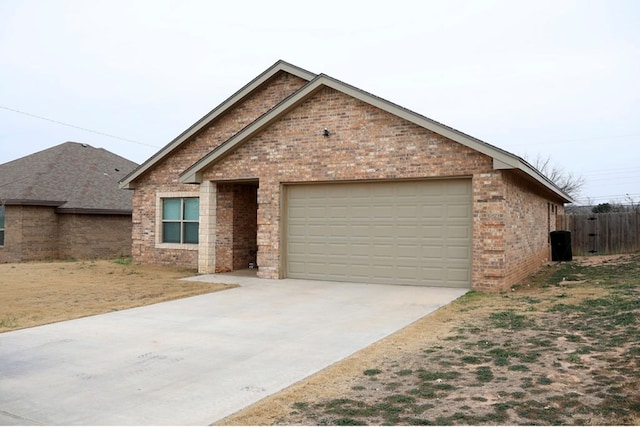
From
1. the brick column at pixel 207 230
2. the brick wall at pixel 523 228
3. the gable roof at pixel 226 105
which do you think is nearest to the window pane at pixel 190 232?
the brick column at pixel 207 230

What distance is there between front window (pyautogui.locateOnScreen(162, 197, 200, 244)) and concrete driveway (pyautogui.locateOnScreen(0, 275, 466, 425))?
258 inches

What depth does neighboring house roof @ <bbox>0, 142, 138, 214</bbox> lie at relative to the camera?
24062mm

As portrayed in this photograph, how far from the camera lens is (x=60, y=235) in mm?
24594

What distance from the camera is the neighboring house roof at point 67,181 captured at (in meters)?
24.1

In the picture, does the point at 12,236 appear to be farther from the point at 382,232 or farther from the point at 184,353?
the point at 184,353

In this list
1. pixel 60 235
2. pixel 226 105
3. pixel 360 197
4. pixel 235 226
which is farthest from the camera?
pixel 60 235

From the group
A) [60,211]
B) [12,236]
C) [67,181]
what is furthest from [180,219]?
[67,181]

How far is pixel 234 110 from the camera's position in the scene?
18703 millimetres

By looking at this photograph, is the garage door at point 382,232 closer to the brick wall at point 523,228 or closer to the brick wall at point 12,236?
the brick wall at point 523,228

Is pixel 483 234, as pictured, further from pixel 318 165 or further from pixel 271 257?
pixel 271 257

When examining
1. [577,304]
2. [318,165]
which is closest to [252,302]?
[318,165]

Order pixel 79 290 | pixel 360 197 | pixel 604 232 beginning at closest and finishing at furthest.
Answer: pixel 79 290
pixel 360 197
pixel 604 232

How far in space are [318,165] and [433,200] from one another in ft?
10.5

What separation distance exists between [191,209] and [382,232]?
7.46 metres
